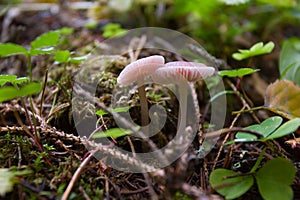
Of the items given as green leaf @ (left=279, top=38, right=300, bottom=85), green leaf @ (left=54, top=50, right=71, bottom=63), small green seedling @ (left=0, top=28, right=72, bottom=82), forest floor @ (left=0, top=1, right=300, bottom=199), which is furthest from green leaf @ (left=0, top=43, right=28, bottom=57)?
green leaf @ (left=279, top=38, right=300, bottom=85)

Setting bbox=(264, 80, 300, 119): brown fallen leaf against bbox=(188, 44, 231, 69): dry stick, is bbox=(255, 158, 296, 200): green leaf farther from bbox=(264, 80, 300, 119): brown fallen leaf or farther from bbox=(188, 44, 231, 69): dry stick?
bbox=(188, 44, 231, 69): dry stick

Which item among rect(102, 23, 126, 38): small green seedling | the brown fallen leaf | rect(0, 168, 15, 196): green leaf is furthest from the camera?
rect(102, 23, 126, 38): small green seedling

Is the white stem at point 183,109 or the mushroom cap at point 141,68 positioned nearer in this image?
the mushroom cap at point 141,68

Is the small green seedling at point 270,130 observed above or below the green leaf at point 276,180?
above

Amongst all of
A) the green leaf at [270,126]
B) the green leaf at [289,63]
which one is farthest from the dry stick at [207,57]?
the green leaf at [270,126]

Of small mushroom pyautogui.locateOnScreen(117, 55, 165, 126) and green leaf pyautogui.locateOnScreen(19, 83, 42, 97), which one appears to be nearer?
green leaf pyautogui.locateOnScreen(19, 83, 42, 97)

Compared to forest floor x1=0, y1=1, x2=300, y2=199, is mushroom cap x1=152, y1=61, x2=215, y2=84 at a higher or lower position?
higher

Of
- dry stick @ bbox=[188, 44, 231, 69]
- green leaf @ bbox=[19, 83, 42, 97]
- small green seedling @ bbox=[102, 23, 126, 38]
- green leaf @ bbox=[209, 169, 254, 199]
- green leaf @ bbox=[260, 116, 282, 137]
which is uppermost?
green leaf @ bbox=[19, 83, 42, 97]

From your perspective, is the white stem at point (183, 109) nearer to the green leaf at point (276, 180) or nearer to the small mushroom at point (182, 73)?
the small mushroom at point (182, 73)
